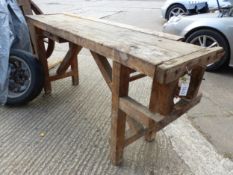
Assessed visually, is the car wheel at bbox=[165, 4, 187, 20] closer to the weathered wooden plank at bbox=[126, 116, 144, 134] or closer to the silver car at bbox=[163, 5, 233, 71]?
the silver car at bbox=[163, 5, 233, 71]

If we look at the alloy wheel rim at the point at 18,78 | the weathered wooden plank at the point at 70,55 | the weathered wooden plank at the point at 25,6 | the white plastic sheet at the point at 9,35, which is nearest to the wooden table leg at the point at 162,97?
the weathered wooden plank at the point at 70,55

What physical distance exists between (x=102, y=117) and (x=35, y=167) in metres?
1.01

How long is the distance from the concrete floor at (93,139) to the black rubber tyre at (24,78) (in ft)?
0.50

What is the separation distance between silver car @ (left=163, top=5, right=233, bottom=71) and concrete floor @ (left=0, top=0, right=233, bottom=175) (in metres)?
0.83

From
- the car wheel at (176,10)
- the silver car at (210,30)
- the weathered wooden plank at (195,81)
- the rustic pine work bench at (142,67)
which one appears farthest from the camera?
the car wheel at (176,10)

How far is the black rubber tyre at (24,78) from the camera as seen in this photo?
3.12 meters

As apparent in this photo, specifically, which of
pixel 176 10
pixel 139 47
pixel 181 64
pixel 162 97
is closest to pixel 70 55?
pixel 139 47

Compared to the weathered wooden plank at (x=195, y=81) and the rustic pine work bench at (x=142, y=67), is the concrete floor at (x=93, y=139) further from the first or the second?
the weathered wooden plank at (x=195, y=81)

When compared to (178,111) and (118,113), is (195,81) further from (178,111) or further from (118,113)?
(118,113)

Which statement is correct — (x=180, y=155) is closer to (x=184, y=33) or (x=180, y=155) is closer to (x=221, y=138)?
(x=221, y=138)

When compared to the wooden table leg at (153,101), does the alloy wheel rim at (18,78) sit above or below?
below

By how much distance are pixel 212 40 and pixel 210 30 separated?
17 centimetres

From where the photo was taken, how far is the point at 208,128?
3.08 m

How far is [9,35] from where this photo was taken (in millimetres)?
3133
